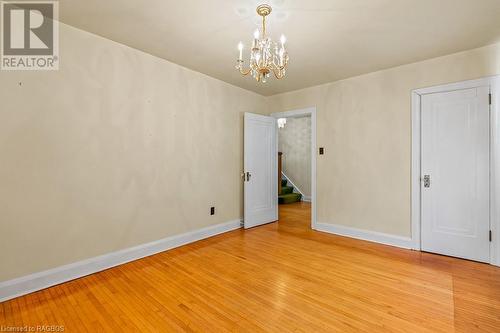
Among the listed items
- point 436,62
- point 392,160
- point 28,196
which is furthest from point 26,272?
point 436,62

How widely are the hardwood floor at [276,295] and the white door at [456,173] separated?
0.92 feet

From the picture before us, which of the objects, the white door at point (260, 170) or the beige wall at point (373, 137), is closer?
the beige wall at point (373, 137)

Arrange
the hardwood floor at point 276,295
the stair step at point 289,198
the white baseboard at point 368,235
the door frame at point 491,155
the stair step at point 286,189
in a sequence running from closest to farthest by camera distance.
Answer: the hardwood floor at point 276,295
the door frame at point 491,155
the white baseboard at point 368,235
the stair step at point 289,198
the stair step at point 286,189

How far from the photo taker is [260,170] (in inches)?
184

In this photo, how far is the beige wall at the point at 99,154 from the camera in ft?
7.20

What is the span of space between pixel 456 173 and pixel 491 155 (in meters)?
0.39

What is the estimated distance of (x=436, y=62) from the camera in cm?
319

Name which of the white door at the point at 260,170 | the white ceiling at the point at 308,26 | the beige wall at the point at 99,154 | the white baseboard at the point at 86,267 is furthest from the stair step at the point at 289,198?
the white ceiling at the point at 308,26

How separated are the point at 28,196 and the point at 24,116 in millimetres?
750

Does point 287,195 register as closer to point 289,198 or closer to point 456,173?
point 289,198

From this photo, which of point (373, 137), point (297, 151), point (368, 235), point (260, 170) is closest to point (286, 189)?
point (297, 151)

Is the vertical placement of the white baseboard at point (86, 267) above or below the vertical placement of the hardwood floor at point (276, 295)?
above

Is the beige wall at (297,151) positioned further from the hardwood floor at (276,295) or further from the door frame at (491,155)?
the hardwood floor at (276,295)

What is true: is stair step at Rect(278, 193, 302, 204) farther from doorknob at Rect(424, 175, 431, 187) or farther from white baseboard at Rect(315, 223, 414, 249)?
doorknob at Rect(424, 175, 431, 187)
